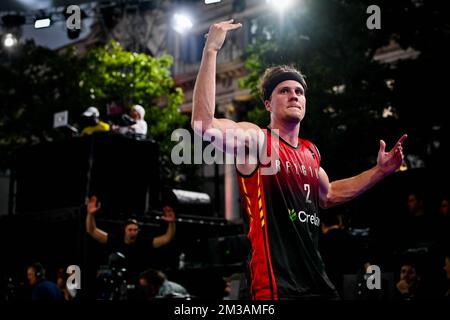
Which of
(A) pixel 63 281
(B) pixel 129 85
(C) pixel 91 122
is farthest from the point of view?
(B) pixel 129 85

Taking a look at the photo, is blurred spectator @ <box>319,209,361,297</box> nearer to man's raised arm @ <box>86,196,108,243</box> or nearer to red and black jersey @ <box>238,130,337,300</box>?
man's raised arm @ <box>86,196,108,243</box>

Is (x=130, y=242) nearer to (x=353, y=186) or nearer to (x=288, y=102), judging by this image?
(x=353, y=186)

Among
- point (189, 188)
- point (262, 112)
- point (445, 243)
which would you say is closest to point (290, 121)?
point (445, 243)

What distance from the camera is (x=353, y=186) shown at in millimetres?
3596

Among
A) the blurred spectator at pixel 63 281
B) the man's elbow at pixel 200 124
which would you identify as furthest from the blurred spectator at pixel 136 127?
the man's elbow at pixel 200 124

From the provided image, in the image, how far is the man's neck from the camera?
3.30 metres

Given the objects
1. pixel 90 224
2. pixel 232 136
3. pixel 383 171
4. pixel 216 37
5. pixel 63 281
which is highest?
pixel 216 37

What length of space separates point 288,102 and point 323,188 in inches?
23.5

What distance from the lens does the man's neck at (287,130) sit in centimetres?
330

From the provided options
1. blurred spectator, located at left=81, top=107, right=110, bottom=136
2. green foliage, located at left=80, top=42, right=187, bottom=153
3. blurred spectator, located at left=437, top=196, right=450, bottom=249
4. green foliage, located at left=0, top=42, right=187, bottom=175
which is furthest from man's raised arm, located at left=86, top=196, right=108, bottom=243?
green foliage, located at left=80, top=42, right=187, bottom=153

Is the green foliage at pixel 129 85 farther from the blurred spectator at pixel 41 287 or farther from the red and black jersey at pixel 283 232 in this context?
the red and black jersey at pixel 283 232

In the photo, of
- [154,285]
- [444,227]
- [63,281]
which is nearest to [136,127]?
[63,281]
